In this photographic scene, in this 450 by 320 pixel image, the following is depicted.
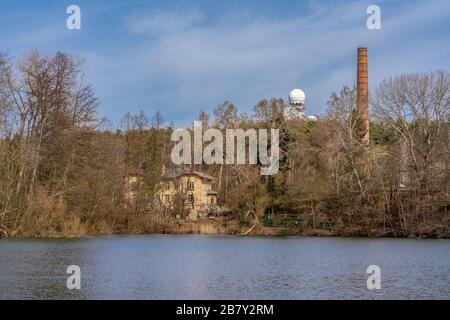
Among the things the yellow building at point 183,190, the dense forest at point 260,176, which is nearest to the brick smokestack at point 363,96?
the dense forest at point 260,176

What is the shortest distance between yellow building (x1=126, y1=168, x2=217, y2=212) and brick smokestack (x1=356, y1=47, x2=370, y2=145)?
16260 millimetres

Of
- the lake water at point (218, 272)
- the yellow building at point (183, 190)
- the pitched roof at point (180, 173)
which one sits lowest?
the lake water at point (218, 272)

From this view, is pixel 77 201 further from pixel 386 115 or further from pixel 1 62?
Result: pixel 386 115

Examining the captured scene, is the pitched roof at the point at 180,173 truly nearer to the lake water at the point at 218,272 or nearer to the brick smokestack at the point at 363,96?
the brick smokestack at the point at 363,96

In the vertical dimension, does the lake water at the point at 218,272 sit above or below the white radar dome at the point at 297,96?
below

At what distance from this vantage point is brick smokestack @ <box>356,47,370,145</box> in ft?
204

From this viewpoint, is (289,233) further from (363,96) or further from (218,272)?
(218,272)

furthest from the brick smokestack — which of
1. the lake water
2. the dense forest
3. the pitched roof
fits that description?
the lake water

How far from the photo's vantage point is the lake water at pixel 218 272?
21.6 metres

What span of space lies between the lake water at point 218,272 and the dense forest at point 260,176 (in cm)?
1039

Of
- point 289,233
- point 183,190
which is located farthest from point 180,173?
point 289,233

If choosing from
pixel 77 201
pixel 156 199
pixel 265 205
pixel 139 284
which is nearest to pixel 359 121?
pixel 265 205

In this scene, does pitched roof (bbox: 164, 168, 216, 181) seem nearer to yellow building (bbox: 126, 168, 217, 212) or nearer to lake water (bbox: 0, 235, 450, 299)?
yellow building (bbox: 126, 168, 217, 212)

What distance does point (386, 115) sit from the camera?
5862 centimetres
